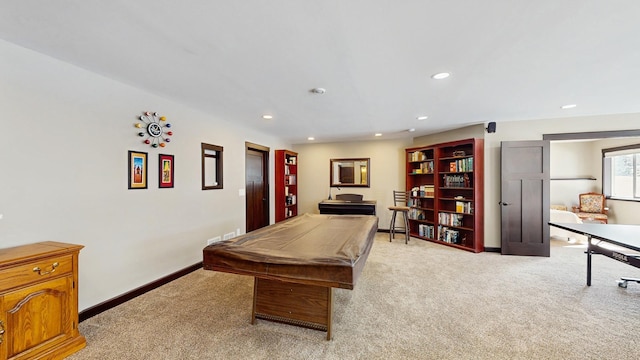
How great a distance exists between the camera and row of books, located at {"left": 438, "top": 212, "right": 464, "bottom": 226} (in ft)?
16.3

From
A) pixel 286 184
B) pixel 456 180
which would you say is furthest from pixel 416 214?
pixel 286 184

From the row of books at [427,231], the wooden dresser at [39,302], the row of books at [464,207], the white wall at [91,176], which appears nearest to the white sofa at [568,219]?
the row of books at [464,207]

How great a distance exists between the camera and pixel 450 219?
506cm

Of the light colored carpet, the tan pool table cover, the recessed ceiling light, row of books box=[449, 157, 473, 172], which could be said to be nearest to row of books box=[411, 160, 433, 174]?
row of books box=[449, 157, 473, 172]

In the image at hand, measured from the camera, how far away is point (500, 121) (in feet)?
14.4

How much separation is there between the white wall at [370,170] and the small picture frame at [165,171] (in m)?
3.97

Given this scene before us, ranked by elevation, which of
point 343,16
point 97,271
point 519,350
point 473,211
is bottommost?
point 519,350

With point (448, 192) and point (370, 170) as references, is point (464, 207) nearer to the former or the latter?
point (448, 192)

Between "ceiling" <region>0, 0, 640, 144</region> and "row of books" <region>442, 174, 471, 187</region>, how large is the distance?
1.79 meters

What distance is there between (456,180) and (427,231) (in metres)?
1.28

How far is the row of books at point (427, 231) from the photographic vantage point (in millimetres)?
5406

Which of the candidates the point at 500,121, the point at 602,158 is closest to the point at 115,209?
the point at 500,121

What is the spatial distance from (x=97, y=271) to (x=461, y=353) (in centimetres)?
331

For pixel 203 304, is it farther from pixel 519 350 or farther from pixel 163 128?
pixel 519 350
